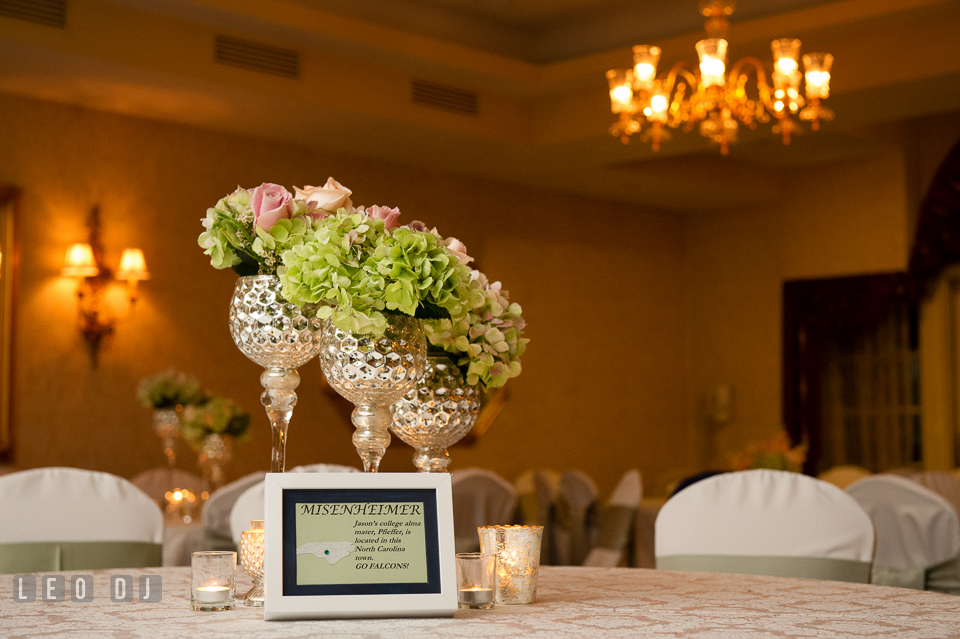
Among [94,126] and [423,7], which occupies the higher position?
[423,7]

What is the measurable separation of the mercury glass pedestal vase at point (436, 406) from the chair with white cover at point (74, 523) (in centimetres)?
105

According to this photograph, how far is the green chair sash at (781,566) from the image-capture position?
2268 millimetres

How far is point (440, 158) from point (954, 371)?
4236 millimetres

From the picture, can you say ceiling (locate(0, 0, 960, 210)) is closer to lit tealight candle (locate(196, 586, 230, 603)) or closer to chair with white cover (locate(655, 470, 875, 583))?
chair with white cover (locate(655, 470, 875, 583))

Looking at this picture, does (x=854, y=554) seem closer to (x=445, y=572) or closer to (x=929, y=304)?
(x=445, y=572)

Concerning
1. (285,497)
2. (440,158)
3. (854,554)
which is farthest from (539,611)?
(440,158)

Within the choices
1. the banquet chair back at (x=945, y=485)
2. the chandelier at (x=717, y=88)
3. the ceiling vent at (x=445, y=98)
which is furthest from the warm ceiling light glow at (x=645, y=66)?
the banquet chair back at (x=945, y=485)

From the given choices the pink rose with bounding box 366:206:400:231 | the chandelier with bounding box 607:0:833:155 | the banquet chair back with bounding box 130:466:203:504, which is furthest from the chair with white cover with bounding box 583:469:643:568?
the pink rose with bounding box 366:206:400:231

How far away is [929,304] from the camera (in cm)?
838

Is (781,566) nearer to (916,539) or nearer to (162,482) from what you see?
(916,539)

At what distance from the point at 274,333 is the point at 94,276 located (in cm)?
494

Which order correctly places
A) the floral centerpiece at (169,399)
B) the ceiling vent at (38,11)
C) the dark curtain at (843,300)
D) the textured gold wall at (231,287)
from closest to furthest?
1. the ceiling vent at (38,11)
2. the floral centerpiece at (169,399)
3. the textured gold wall at (231,287)
4. the dark curtain at (843,300)

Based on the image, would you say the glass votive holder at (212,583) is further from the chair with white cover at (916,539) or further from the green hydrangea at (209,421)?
the green hydrangea at (209,421)

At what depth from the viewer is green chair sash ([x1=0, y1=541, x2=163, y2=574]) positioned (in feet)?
7.84
